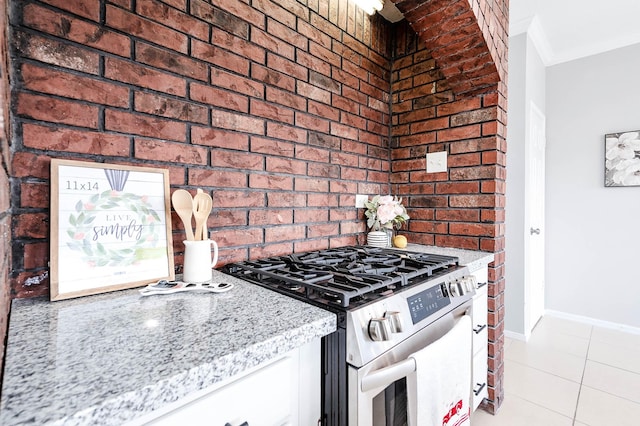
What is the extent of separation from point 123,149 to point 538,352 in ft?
10.3

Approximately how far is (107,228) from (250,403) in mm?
664

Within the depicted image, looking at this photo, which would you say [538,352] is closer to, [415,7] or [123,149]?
[415,7]

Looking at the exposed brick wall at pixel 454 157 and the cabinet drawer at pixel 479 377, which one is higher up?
the exposed brick wall at pixel 454 157

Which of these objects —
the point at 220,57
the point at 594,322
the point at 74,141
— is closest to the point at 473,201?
the point at 220,57

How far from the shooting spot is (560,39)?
Answer: 285cm

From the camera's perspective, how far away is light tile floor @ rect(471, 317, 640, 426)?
66.7 inches

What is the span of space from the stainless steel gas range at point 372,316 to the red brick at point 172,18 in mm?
910

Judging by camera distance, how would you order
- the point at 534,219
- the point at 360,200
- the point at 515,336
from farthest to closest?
the point at 534,219, the point at 515,336, the point at 360,200

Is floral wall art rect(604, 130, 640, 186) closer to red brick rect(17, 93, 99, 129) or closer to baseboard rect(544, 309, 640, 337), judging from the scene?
baseboard rect(544, 309, 640, 337)

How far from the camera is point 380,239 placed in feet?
5.99

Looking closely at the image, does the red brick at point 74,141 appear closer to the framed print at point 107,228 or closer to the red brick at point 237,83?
the framed print at point 107,228

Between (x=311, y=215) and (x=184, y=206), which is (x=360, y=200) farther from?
(x=184, y=206)

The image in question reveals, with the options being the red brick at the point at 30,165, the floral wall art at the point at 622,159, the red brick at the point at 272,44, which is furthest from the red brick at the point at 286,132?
the floral wall art at the point at 622,159

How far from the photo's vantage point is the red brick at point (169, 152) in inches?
40.5
